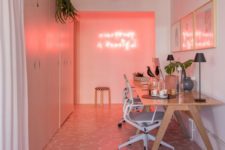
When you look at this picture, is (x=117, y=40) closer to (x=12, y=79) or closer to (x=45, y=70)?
(x=45, y=70)

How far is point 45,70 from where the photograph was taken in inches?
132

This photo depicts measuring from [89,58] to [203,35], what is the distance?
376 centimetres

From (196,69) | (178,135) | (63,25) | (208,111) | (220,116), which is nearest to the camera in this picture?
(220,116)

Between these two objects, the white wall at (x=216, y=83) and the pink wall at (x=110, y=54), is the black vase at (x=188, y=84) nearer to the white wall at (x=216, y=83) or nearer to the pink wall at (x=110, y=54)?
the white wall at (x=216, y=83)

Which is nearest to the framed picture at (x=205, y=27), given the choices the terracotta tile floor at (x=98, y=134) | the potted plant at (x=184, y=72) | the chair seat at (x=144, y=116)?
the potted plant at (x=184, y=72)

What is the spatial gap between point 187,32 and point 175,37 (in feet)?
2.42

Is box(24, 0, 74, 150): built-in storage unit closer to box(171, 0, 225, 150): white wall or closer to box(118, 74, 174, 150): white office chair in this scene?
box(118, 74, 174, 150): white office chair

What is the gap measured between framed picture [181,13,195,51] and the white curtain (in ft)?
8.03

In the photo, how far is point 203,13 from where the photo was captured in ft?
10.4

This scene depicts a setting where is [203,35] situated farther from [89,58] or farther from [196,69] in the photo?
[89,58]

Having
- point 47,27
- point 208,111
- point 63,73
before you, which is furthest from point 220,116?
point 63,73

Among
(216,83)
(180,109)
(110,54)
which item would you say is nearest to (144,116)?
(180,109)

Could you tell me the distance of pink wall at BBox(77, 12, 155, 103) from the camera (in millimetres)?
6387

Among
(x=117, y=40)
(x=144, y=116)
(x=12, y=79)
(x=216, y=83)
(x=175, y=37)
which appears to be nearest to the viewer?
(x=12, y=79)
